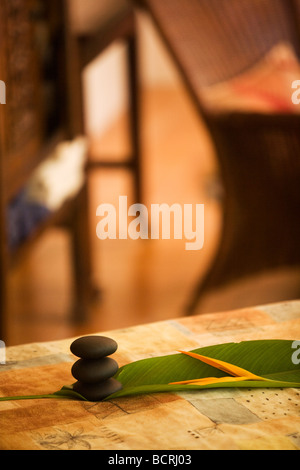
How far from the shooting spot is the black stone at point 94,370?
690mm

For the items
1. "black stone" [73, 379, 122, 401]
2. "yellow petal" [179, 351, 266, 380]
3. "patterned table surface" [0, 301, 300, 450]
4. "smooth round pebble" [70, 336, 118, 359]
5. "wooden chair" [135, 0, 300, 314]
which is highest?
"wooden chair" [135, 0, 300, 314]

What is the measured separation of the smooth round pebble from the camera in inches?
26.9

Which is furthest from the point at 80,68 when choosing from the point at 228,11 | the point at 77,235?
the point at 228,11

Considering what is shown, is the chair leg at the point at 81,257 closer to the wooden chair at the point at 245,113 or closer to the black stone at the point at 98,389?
the wooden chair at the point at 245,113

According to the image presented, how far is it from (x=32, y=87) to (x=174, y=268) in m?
1.02

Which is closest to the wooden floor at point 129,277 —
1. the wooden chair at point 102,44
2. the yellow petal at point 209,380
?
the wooden chair at point 102,44

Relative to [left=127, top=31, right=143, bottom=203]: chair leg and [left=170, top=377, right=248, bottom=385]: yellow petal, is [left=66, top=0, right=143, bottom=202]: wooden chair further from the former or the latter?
[left=170, top=377, right=248, bottom=385]: yellow petal

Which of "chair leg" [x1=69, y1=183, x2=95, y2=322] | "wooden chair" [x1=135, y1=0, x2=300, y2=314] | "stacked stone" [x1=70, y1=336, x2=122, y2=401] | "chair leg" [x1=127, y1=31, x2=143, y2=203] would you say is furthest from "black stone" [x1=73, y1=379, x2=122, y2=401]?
"chair leg" [x1=127, y1=31, x2=143, y2=203]

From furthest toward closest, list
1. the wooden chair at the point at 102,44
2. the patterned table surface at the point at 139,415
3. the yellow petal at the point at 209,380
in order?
the wooden chair at the point at 102,44 → the yellow petal at the point at 209,380 → the patterned table surface at the point at 139,415

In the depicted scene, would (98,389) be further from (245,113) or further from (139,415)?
(245,113)

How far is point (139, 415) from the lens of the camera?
2.18 ft

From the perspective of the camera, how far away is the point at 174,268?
291 centimetres

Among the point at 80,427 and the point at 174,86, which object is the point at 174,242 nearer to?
the point at 80,427

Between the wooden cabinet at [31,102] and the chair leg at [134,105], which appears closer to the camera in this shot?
the wooden cabinet at [31,102]
